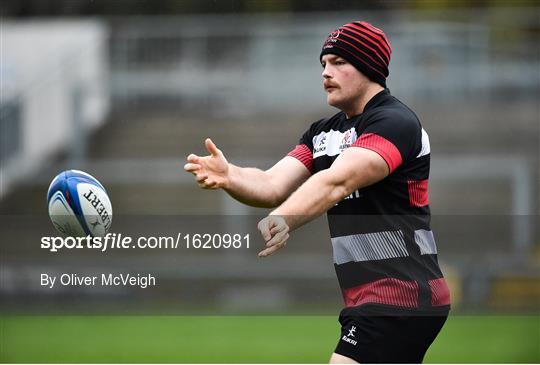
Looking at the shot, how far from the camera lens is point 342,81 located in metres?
4.10

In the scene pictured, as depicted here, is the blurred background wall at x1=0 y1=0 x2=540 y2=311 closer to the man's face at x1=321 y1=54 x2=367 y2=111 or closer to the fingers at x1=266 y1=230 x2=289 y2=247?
the man's face at x1=321 y1=54 x2=367 y2=111

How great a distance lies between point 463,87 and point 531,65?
1.02m

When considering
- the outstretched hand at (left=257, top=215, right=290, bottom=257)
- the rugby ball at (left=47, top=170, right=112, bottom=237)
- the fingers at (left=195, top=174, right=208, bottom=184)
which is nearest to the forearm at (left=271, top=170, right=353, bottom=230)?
the outstretched hand at (left=257, top=215, right=290, bottom=257)

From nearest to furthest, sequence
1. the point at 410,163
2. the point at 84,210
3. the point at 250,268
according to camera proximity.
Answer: the point at 410,163
the point at 84,210
the point at 250,268

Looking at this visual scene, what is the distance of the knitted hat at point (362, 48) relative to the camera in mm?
4082

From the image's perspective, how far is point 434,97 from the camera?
15352 millimetres

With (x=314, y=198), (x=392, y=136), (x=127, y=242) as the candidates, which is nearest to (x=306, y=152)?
(x=392, y=136)

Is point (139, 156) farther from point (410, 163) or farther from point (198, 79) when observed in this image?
point (410, 163)

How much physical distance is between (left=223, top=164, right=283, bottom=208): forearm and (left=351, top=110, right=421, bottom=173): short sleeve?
1.82ft

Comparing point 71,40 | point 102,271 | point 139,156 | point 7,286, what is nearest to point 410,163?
point 102,271

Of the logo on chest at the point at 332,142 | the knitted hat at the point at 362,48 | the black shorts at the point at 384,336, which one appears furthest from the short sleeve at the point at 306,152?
the black shorts at the point at 384,336

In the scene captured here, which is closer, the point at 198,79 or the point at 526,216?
the point at 526,216

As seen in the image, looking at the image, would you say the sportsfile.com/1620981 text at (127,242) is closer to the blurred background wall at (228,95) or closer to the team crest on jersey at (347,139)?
the team crest on jersey at (347,139)

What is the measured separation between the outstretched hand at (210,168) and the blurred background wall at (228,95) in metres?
8.27
